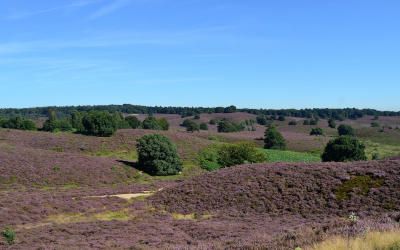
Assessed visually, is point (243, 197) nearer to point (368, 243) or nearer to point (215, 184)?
point (215, 184)

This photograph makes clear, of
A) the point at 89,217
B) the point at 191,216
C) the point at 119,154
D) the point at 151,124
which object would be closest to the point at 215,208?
the point at 191,216

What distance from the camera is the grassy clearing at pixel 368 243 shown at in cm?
1149

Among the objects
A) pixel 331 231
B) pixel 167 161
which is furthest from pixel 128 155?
pixel 331 231

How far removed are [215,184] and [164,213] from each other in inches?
245

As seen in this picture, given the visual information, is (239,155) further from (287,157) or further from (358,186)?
(358,186)

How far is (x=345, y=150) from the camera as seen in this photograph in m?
73.6

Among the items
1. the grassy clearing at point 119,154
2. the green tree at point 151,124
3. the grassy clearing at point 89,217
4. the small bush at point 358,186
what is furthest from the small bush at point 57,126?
the small bush at point 358,186

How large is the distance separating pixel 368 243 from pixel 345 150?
64.2 m

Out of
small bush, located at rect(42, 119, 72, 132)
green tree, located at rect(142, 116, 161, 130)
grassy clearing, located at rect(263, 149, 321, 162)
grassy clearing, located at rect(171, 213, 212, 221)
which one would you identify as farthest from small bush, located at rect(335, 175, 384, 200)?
small bush, located at rect(42, 119, 72, 132)

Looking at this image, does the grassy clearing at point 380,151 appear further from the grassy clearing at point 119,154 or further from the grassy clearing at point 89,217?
the grassy clearing at point 89,217

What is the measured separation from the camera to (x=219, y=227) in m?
28.7

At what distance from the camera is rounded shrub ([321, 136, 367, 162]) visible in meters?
72.9

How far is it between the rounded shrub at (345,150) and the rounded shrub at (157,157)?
23.9m

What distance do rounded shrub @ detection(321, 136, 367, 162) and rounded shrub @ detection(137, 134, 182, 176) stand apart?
2390 centimetres
